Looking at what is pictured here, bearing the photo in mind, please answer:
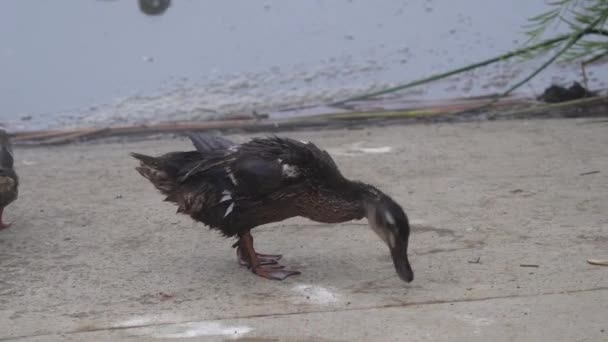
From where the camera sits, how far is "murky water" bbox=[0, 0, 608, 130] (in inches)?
341

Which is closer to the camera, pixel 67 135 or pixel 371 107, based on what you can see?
pixel 67 135

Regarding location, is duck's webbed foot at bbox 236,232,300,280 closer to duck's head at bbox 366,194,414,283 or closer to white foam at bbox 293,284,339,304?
white foam at bbox 293,284,339,304

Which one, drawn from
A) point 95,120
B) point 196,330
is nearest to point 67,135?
point 95,120

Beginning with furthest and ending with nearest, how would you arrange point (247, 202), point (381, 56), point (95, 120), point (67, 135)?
point (381, 56) < point (95, 120) < point (67, 135) < point (247, 202)

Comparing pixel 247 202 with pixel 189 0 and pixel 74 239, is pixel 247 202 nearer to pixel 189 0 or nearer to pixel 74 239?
pixel 74 239

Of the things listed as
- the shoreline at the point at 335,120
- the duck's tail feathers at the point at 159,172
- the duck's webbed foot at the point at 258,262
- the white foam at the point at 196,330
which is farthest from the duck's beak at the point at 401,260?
the shoreline at the point at 335,120

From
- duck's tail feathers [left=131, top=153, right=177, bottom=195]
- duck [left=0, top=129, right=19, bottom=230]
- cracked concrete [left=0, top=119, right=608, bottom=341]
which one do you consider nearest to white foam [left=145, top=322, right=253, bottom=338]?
cracked concrete [left=0, top=119, right=608, bottom=341]

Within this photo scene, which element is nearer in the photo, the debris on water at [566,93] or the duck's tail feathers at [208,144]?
the duck's tail feathers at [208,144]

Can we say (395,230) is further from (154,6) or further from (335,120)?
(154,6)

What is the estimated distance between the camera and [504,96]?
8453mm

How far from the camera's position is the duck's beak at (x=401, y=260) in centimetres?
436

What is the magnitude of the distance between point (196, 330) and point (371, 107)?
189 inches

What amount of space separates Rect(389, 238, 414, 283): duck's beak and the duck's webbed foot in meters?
0.51

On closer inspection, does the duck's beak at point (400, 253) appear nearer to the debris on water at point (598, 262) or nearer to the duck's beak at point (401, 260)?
the duck's beak at point (401, 260)
